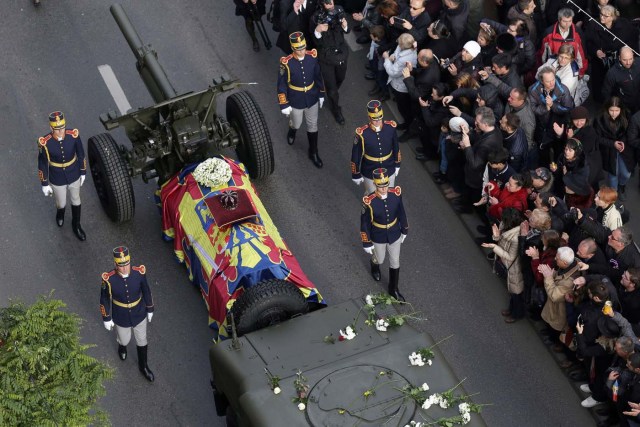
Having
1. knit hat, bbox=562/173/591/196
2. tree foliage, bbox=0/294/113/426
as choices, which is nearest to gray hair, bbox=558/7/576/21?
knit hat, bbox=562/173/591/196

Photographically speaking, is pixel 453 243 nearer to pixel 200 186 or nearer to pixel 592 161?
pixel 592 161

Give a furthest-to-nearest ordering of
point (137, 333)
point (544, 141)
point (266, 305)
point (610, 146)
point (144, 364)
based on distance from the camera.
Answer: point (544, 141) < point (610, 146) < point (144, 364) < point (137, 333) < point (266, 305)

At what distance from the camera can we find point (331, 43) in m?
16.3

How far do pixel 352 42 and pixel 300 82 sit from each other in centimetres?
241

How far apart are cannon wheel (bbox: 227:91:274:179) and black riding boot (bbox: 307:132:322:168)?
0.84 metres

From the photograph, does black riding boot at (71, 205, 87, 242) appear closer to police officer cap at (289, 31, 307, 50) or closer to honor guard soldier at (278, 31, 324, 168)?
honor guard soldier at (278, 31, 324, 168)

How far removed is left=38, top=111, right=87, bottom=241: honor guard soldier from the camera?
1474 centimetres

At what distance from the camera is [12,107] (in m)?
17.0

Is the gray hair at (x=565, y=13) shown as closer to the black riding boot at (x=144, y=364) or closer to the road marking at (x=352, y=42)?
the road marking at (x=352, y=42)

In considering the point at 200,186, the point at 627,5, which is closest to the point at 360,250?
the point at 200,186

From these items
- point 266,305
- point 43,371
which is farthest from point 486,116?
point 43,371

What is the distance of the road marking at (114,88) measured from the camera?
17.1 m

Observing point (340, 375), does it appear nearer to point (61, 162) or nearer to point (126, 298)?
point (126, 298)

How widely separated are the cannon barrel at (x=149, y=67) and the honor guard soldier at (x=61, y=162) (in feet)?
3.59
